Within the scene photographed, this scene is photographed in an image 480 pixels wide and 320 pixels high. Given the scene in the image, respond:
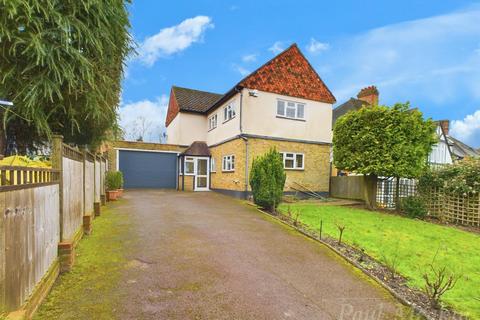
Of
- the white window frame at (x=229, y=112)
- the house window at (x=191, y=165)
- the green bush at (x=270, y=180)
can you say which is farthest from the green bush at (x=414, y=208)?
the house window at (x=191, y=165)

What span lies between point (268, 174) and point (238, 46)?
873 cm

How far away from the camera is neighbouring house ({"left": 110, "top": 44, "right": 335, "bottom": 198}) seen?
13938mm

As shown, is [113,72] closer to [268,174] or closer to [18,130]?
[18,130]

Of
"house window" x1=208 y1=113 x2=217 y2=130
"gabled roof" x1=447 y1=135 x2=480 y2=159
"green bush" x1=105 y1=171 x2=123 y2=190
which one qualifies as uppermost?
"house window" x1=208 y1=113 x2=217 y2=130

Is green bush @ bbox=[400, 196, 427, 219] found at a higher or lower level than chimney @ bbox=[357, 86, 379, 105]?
lower

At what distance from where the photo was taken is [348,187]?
15.3m

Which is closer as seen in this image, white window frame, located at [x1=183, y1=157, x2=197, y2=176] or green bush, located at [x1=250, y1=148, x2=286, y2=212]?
green bush, located at [x1=250, y1=148, x2=286, y2=212]

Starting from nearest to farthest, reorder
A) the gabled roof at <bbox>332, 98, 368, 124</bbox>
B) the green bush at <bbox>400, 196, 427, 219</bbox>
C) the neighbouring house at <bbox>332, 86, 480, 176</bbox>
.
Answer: the green bush at <bbox>400, 196, 427, 219</bbox> < the neighbouring house at <bbox>332, 86, 480, 176</bbox> < the gabled roof at <bbox>332, 98, 368, 124</bbox>

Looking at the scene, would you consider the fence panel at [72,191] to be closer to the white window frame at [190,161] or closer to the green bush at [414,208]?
the green bush at [414,208]

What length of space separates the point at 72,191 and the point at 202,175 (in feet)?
43.7

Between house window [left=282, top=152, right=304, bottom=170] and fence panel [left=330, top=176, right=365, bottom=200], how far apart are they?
260cm

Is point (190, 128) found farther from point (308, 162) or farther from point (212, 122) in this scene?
point (308, 162)

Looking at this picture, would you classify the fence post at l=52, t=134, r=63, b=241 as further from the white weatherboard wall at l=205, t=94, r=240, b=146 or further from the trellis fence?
the trellis fence

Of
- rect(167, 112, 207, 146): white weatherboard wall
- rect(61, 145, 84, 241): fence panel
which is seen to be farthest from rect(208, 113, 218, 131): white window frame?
rect(61, 145, 84, 241): fence panel
